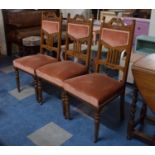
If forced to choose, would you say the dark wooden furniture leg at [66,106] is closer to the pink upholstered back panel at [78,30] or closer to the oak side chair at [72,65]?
the oak side chair at [72,65]

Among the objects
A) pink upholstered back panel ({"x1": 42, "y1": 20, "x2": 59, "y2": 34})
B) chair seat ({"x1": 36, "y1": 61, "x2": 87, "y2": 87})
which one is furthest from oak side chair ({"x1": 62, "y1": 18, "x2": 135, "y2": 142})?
pink upholstered back panel ({"x1": 42, "y1": 20, "x2": 59, "y2": 34})

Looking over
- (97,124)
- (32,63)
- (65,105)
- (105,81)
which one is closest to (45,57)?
(32,63)

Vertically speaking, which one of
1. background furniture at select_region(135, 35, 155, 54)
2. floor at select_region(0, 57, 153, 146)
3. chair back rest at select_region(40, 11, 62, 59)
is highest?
chair back rest at select_region(40, 11, 62, 59)

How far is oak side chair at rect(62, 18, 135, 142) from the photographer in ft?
5.71

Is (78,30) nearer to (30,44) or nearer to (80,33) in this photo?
(80,33)

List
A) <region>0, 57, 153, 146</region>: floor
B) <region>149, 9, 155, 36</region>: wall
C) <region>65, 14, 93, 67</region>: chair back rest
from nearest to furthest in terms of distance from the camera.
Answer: <region>0, 57, 153, 146</region>: floor < <region>65, 14, 93, 67</region>: chair back rest < <region>149, 9, 155, 36</region>: wall

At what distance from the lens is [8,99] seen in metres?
2.54

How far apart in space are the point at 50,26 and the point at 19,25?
146 centimetres

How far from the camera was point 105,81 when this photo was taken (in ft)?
6.26

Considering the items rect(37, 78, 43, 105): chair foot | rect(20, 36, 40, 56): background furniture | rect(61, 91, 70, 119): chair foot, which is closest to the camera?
rect(61, 91, 70, 119): chair foot

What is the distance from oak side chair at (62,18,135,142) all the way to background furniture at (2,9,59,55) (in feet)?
6.85

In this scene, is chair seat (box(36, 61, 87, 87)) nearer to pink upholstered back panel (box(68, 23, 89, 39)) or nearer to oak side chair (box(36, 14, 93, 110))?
oak side chair (box(36, 14, 93, 110))

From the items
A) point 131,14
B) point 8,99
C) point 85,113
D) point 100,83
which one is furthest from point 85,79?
point 131,14

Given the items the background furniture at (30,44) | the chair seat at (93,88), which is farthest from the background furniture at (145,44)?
the background furniture at (30,44)
